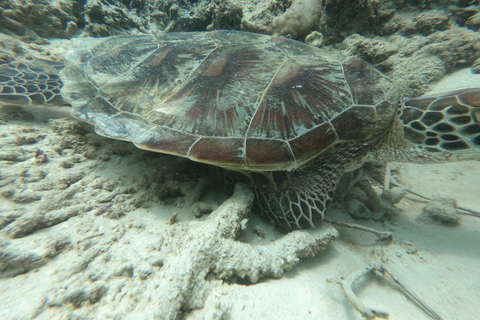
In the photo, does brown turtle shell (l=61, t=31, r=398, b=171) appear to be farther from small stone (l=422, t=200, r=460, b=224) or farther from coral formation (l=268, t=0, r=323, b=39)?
coral formation (l=268, t=0, r=323, b=39)

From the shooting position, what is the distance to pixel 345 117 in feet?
4.41

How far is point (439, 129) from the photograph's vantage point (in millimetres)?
1342

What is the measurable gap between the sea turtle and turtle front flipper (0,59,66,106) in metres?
0.01

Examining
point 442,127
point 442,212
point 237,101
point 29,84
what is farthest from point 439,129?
point 29,84

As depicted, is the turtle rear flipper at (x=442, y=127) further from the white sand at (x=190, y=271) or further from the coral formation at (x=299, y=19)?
the coral formation at (x=299, y=19)

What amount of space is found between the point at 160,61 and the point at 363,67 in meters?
1.77

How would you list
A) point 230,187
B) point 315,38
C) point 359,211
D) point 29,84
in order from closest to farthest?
point 359,211
point 230,187
point 29,84
point 315,38

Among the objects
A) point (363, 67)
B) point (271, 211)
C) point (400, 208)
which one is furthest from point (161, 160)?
point (400, 208)

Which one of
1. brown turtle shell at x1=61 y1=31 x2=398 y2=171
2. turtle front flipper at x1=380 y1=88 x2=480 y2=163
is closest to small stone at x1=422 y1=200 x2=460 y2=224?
turtle front flipper at x1=380 y1=88 x2=480 y2=163

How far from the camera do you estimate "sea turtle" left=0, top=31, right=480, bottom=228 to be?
1280 mm

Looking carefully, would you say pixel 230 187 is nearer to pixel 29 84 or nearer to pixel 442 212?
pixel 442 212

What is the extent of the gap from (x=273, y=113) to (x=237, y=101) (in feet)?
0.93

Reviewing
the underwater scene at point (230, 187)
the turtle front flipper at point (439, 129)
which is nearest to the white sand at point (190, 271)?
the underwater scene at point (230, 187)

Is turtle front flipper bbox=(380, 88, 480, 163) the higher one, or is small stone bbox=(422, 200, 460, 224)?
turtle front flipper bbox=(380, 88, 480, 163)
